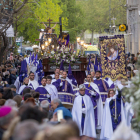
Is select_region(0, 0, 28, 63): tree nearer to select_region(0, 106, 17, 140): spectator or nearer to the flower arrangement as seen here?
the flower arrangement

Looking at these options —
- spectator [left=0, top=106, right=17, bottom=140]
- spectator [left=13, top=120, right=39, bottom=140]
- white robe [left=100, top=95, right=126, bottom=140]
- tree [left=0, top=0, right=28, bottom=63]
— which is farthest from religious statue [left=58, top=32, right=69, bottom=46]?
spectator [left=13, top=120, right=39, bottom=140]

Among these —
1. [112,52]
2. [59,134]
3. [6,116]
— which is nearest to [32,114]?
[6,116]

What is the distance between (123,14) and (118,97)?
43.1m

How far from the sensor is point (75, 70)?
57.4 feet

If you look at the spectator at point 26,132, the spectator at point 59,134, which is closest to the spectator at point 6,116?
the spectator at point 26,132

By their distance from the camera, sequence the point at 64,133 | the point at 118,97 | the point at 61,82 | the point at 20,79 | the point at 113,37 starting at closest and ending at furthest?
the point at 64,133, the point at 118,97, the point at 113,37, the point at 61,82, the point at 20,79

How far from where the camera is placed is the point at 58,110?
6027mm

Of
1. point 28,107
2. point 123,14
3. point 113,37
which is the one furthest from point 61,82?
point 123,14

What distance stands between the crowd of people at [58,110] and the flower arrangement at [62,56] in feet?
3.72

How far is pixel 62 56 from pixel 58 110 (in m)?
11.3

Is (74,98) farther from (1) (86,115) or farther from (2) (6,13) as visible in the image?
(2) (6,13)

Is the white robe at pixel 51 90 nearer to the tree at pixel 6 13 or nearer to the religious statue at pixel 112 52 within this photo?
the religious statue at pixel 112 52

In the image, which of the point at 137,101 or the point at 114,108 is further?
the point at 114,108

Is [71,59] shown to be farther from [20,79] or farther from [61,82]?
[61,82]
